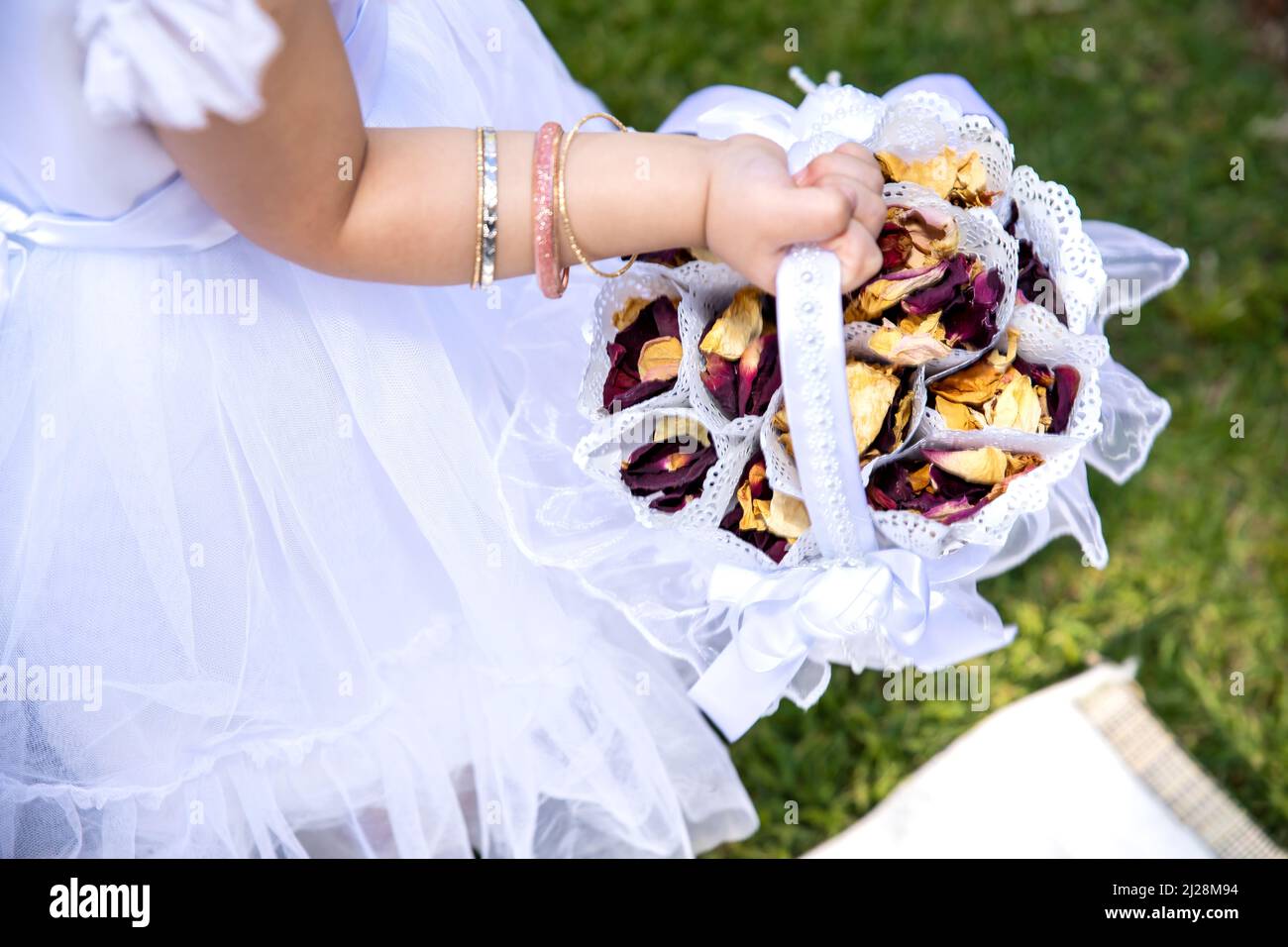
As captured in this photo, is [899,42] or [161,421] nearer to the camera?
[161,421]

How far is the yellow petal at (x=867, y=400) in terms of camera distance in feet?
2.66

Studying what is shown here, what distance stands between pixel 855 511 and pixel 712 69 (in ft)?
4.92

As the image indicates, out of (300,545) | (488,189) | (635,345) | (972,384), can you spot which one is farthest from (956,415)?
(300,545)

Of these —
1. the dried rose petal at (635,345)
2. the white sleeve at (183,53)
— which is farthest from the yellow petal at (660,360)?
the white sleeve at (183,53)

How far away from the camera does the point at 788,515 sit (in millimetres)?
864

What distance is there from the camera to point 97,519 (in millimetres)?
951

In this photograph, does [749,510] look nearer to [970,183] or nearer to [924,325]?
[924,325]

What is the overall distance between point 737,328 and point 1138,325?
1242 mm

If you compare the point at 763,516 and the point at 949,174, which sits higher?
the point at 949,174

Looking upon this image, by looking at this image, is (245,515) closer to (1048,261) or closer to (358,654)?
(358,654)

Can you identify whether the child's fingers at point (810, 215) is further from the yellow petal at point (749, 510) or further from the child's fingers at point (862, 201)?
the yellow petal at point (749, 510)

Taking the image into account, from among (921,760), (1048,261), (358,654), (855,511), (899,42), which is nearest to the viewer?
(855,511)
